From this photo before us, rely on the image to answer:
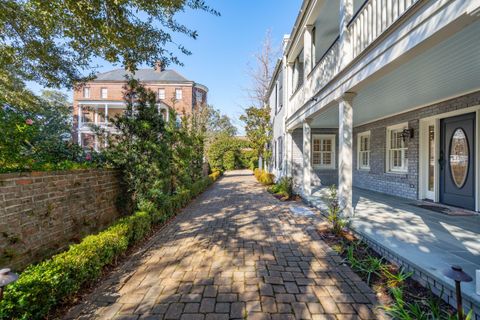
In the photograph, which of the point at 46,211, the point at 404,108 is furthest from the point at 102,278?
the point at 404,108

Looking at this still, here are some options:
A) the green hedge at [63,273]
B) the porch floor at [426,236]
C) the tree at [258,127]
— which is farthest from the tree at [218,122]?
the green hedge at [63,273]

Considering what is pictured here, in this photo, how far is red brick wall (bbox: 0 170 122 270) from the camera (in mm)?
2545

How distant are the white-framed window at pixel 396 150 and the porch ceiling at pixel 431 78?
942mm

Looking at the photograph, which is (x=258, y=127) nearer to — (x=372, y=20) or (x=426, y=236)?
(x=372, y=20)

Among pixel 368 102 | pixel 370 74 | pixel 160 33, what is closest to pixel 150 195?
pixel 160 33

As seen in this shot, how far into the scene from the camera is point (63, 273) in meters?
2.30

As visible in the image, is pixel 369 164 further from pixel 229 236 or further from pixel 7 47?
pixel 7 47

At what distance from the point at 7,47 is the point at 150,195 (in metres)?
4.14

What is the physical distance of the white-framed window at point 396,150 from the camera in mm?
7340

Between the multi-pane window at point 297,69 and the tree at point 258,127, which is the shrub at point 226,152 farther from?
the multi-pane window at point 297,69

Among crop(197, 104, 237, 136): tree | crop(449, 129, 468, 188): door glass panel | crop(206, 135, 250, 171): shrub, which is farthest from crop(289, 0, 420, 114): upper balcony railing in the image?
crop(197, 104, 237, 136): tree

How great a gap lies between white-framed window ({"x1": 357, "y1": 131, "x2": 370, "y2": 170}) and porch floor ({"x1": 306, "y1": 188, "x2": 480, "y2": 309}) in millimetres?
3947

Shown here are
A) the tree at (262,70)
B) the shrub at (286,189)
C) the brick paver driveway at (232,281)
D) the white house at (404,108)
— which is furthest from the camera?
the tree at (262,70)

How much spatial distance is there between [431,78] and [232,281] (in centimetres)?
481
